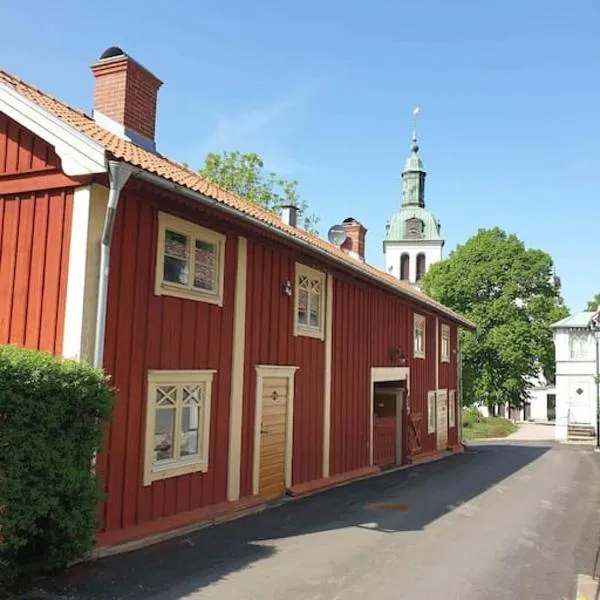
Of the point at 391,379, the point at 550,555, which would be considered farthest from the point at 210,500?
the point at 391,379

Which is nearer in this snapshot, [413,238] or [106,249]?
[106,249]

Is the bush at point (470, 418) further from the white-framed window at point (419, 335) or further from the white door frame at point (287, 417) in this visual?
the white door frame at point (287, 417)

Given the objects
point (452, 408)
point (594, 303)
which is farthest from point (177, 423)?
point (594, 303)

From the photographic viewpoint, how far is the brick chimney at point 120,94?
11180 mm

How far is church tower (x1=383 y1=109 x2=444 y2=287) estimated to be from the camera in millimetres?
67750

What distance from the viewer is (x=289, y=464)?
11.7 m

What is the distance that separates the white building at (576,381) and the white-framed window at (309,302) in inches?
990

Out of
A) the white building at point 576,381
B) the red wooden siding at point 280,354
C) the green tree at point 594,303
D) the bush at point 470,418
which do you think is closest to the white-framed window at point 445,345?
the red wooden siding at point 280,354

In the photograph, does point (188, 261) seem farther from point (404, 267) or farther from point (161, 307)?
point (404, 267)

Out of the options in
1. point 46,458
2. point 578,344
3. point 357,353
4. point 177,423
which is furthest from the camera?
point 578,344

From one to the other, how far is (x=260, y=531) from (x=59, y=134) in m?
5.74

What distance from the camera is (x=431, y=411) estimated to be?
68.8 ft

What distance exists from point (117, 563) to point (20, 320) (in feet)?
10.1

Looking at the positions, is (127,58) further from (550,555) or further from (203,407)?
(550,555)
